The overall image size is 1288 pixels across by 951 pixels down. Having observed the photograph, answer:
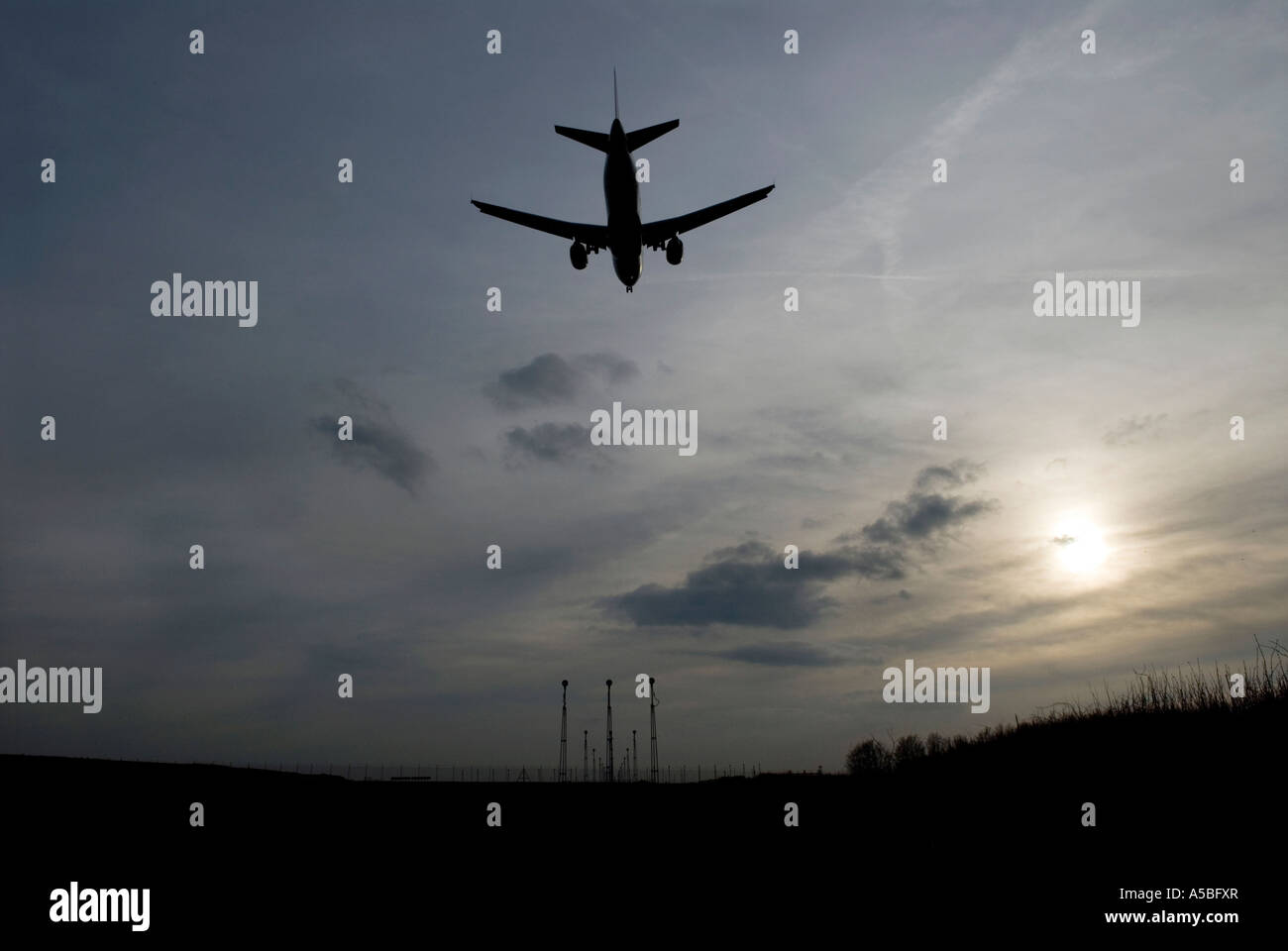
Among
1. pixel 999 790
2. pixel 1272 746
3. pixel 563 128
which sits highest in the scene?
pixel 563 128

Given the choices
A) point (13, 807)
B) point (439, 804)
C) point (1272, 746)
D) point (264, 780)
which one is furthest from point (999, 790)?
point (13, 807)

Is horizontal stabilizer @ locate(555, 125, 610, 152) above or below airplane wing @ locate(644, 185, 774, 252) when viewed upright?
above
